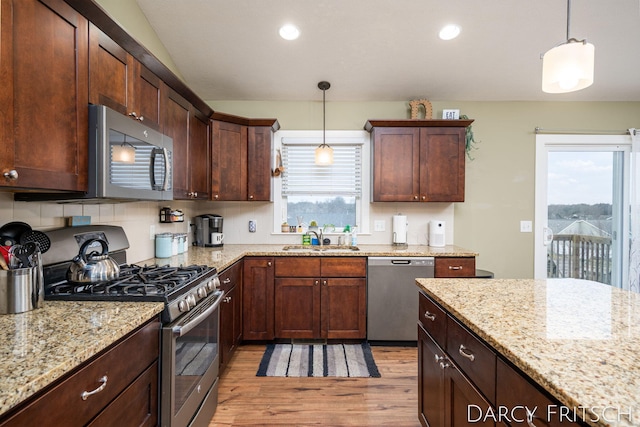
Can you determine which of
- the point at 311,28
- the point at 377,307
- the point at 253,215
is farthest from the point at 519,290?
Answer: the point at 253,215

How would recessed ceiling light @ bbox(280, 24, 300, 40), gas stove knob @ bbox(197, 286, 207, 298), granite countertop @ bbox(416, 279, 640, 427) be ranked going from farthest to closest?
1. recessed ceiling light @ bbox(280, 24, 300, 40)
2. gas stove knob @ bbox(197, 286, 207, 298)
3. granite countertop @ bbox(416, 279, 640, 427)

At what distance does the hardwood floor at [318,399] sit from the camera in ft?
6.36

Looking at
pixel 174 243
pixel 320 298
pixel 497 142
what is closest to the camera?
pixel 174 243

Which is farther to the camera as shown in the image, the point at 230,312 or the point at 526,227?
the point at 526,227

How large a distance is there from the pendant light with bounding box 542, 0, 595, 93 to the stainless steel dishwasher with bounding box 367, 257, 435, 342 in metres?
1.80

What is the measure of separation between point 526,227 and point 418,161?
1536 millimetres

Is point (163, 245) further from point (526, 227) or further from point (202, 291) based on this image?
point (526, 227)

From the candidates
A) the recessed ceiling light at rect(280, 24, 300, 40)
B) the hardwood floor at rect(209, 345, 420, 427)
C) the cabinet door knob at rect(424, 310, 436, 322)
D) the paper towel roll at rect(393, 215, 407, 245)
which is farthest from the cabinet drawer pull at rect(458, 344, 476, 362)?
the recessed ceiling light at rect(280, 24, 300, 40)

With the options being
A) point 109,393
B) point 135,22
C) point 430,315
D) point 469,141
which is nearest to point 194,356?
point 109,393

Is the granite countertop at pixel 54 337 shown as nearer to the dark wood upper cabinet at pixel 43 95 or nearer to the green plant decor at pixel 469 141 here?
the dark wood upper cabinet at pixel 43 95

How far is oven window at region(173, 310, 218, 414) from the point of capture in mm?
1450

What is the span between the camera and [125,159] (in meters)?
1.57

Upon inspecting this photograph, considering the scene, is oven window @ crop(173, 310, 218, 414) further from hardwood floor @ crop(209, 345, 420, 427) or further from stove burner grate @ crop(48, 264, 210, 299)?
hardwood floor @ crop(209, 345, 420, 427)

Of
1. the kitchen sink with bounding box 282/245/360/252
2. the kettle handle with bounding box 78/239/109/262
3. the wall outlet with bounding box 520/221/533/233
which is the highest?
the wall outlet with bounding box 520/221/533/233
